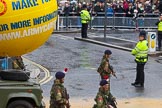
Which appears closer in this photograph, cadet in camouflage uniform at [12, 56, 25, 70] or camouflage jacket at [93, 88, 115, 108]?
camouflage jacket at [93, 88, 115, 108]

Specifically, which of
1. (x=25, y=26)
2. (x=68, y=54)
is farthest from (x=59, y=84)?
(x=68, y=54)

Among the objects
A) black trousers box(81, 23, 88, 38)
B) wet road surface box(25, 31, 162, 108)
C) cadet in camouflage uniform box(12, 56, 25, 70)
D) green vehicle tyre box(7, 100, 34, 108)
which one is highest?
cadet in camouflage uniform box(12, 56, 25, 70)

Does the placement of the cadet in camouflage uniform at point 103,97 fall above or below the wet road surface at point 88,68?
above

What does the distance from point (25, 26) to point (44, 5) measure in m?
0.65

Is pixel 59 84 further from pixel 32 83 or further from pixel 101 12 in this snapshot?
pixel 101 12

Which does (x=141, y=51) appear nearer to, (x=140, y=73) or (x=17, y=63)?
(x=140, y=73)

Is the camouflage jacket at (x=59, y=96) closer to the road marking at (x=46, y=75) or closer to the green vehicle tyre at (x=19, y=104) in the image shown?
the green vehicle tyre at (x=19, y=104)

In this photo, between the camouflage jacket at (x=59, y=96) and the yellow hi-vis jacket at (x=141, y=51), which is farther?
the yellow hi-vis jacket at (x=141, y=51)

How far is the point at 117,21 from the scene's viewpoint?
39.2 meters

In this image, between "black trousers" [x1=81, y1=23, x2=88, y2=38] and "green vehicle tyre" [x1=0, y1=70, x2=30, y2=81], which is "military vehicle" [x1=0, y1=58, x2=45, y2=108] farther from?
"black trousers" [x1=81, y1=23, x2=88, y2=38]

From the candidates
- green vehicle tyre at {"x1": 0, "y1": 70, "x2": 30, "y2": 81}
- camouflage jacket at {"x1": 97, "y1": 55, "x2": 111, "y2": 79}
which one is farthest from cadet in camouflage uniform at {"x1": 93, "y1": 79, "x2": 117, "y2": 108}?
camouflage jacket at {"x1": 97, "y1": 55, "x2": 111, "y2": 79}

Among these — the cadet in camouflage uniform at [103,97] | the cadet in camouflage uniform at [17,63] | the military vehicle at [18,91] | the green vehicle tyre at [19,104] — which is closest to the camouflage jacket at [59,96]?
the military vehicle at [18,91]

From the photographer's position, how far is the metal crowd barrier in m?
38.7

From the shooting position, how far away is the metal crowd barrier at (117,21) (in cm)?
3872
